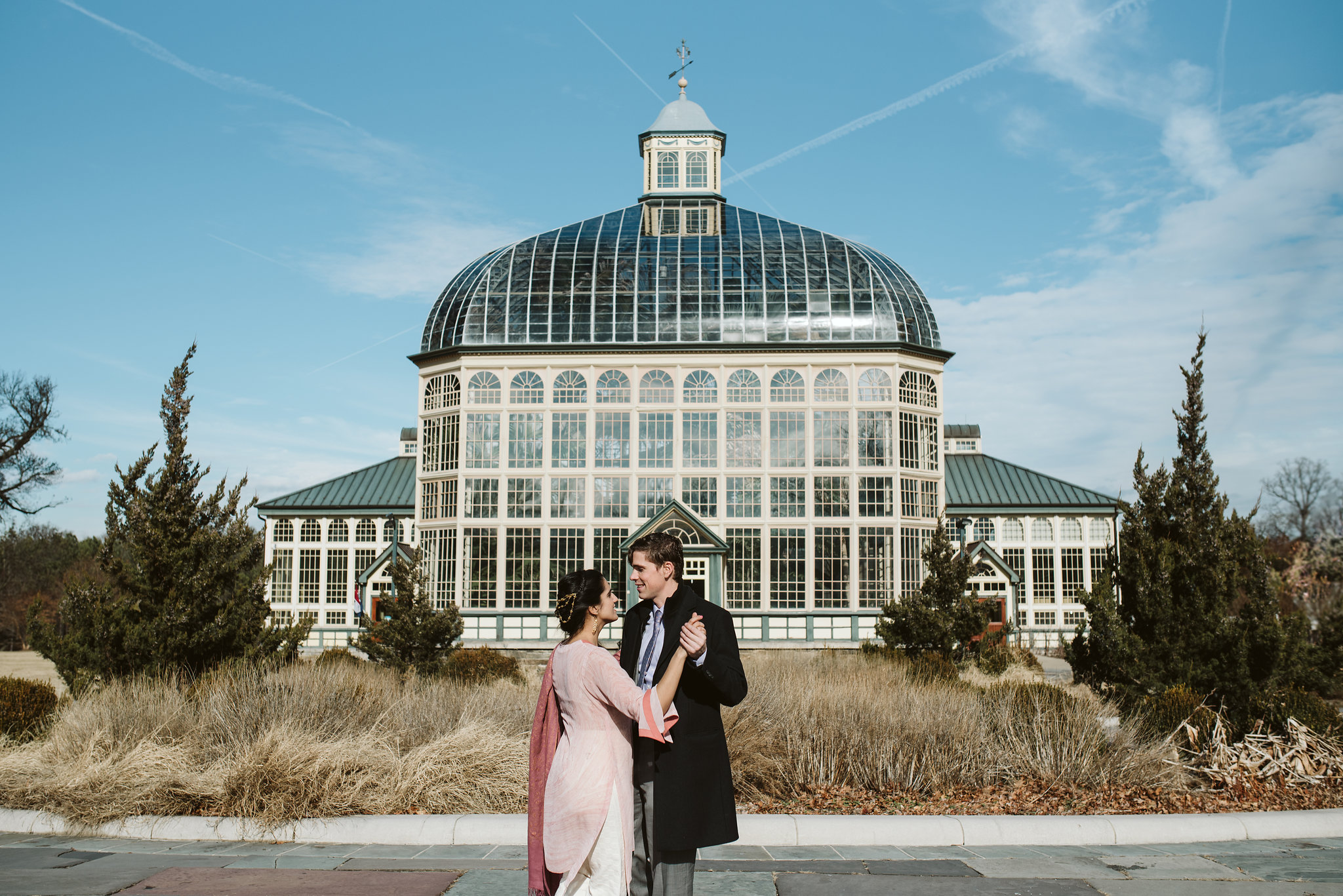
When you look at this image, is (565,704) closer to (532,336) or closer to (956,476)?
(532,336)

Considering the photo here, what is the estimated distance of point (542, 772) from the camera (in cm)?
487

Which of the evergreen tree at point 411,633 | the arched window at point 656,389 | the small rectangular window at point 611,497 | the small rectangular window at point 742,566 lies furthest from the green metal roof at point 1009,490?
the evergreen tree at point 411,633

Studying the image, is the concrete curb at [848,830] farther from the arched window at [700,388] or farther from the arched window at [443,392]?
the arched window at [443,392]

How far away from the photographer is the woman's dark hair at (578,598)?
15.4 ft

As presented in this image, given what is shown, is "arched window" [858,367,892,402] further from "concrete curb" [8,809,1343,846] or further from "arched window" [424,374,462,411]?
"concrete curb" [8,809,1343,846]

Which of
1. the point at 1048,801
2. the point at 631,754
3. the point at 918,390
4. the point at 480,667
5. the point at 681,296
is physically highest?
the point at 681,296

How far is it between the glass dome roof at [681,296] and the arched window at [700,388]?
1044mm

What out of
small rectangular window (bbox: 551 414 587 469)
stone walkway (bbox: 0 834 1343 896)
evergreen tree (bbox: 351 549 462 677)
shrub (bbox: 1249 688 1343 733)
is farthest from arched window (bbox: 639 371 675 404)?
stone walkway (bbox: 0 834 1343 896)

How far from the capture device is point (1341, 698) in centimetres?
1917

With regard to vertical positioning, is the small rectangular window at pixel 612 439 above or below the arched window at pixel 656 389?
below

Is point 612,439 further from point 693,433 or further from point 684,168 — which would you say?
point 684,168

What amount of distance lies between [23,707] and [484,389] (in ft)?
70.3

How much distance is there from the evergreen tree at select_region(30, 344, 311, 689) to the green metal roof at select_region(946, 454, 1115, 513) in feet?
93.7

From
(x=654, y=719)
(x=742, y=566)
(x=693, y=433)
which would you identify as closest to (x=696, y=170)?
(x=693, y=433)
